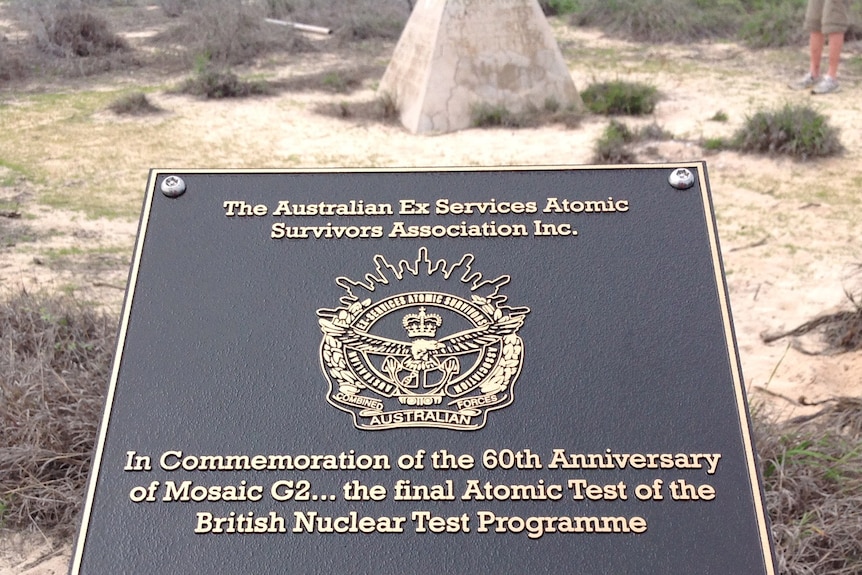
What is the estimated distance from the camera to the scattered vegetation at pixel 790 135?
6.54 meters

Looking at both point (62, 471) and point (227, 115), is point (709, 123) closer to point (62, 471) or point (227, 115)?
point (227, 115)

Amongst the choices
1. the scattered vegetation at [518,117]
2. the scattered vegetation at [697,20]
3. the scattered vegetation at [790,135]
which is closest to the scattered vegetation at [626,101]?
the scattered vegetation at [518,117]

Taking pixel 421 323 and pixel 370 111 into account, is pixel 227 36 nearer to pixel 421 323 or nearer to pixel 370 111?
pixel 370 111

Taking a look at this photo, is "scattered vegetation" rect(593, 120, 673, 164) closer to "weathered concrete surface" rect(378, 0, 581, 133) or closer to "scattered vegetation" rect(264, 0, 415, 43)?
"weathered concrete surface" rect(378, 0, 581, 133)

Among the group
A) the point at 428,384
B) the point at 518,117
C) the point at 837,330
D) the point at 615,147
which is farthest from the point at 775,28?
the point at 428,384

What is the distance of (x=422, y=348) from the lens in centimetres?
218

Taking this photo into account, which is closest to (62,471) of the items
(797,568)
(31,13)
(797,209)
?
(797,568)

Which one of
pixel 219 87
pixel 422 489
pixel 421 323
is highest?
pixel 421 323

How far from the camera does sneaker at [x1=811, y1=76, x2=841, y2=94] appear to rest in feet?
28.2

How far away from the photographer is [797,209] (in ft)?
18.9

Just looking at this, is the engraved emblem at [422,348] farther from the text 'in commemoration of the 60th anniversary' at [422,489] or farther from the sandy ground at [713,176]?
the sandy ground at [713,176]

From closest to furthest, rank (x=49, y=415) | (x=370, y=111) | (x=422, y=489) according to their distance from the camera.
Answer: (x=422, y=489), (x=49, y=415), (x=370, y=111)

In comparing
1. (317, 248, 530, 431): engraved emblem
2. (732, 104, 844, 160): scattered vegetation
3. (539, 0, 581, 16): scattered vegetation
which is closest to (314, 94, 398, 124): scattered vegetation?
(732, 104, 844, 160): scattered vegetation

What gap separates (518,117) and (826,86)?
325 cm
